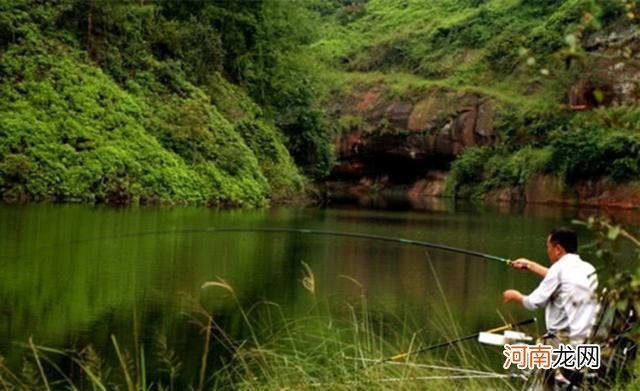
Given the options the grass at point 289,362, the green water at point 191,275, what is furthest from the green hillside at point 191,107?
the grass at point 289,362

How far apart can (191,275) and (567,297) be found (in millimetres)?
11043

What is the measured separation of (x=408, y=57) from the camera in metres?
80.6

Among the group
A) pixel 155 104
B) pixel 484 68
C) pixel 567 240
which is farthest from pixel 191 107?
pixel 567 240

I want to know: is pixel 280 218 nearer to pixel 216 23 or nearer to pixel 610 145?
pixel 216 23

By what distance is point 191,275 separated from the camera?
1638 centimetres

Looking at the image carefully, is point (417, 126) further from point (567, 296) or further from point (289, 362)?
point (289, 362)

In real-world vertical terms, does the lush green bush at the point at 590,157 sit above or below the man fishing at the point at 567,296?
above

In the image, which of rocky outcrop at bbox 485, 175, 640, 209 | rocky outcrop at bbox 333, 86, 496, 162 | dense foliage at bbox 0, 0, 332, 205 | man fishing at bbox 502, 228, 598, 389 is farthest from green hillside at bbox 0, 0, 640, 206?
man fishing at bbox 502, 228, 598, 389

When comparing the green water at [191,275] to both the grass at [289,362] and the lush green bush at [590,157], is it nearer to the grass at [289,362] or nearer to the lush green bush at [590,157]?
the grass at [289,362]

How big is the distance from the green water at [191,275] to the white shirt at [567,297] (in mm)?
825

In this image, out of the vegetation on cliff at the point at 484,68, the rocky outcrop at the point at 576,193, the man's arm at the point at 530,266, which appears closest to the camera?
the man's arm at the point at 530,266

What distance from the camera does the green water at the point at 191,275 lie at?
37.7 feet

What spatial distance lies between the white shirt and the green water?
825 mm

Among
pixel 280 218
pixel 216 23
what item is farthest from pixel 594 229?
pixel 216 23
